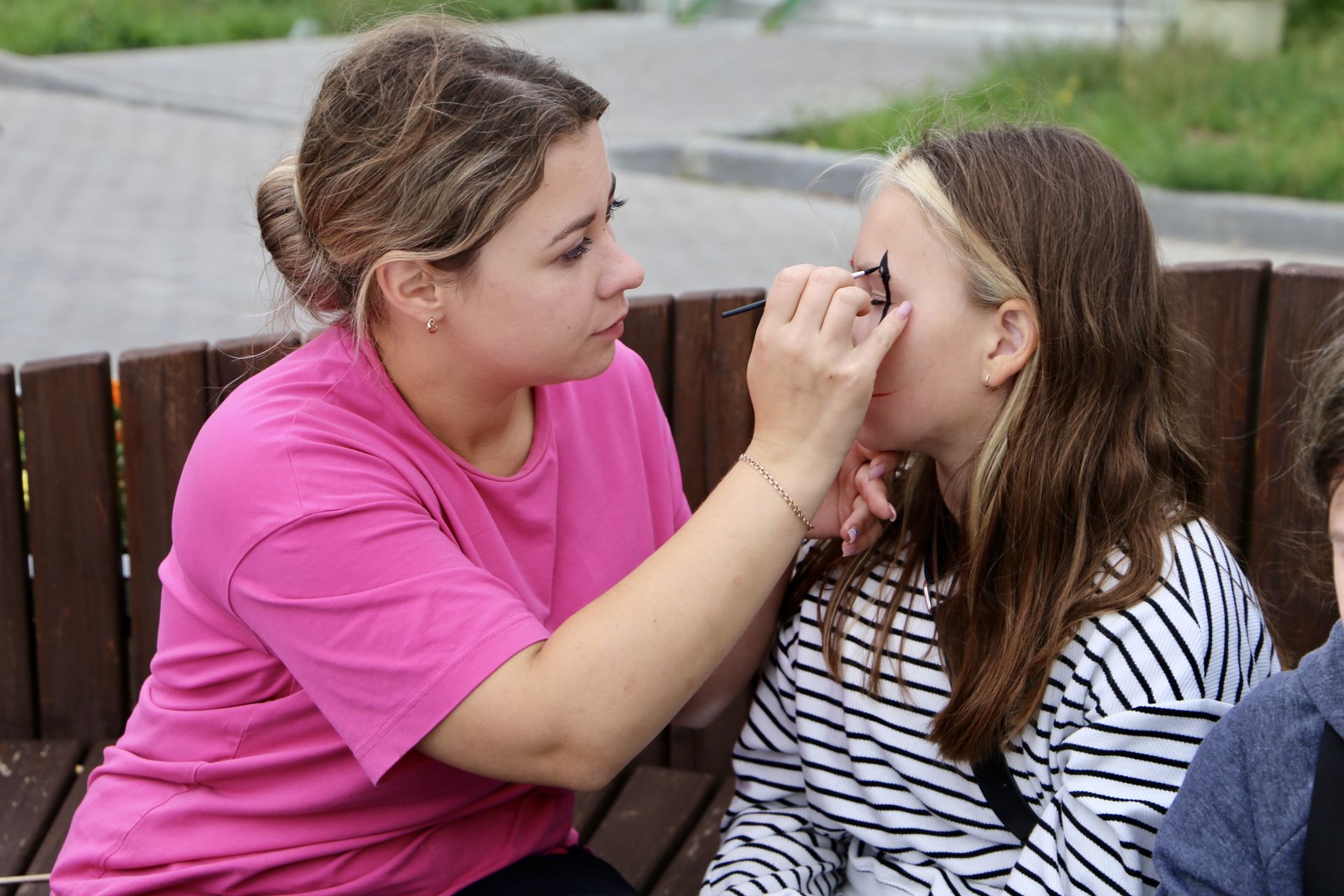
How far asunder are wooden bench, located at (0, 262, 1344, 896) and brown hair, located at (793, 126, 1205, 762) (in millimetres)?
555

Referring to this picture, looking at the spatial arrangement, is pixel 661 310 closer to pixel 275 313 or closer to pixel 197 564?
pixel 275 313

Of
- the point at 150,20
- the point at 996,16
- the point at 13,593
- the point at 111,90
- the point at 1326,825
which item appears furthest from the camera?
the point at 150,20

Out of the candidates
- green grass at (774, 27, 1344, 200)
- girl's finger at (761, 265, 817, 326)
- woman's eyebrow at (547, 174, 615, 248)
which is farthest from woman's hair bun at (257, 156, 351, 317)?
green grass at (774, 27, 1344, 200)

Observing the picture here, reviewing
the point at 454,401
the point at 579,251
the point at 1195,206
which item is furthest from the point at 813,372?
the point at 1195,206

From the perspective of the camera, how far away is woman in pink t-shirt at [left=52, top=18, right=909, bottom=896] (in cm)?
167

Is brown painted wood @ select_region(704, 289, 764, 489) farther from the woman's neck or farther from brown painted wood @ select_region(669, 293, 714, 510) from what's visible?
the woman's neck

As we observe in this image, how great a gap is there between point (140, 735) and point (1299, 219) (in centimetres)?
525

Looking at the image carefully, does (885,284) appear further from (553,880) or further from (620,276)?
(553,880)

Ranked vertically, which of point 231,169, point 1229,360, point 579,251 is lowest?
point 231,169

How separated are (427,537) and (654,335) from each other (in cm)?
103

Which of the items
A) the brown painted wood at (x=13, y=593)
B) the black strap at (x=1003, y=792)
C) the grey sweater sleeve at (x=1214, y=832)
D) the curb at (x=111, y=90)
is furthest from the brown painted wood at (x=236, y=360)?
the curb at (x=111, y=90)

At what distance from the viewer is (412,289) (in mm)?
1824

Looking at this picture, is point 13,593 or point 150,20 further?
point 150,20

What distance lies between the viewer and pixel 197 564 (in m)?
1.77
